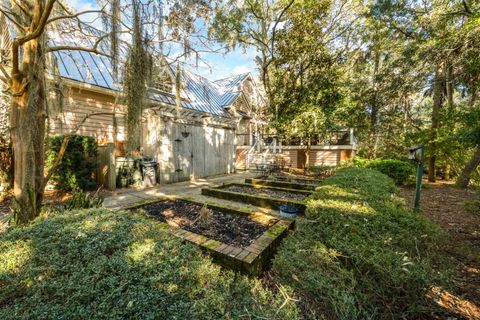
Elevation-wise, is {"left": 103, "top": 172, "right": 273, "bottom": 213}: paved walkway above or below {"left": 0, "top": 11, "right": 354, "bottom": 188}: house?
below

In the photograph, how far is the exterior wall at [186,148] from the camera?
7.02 metres

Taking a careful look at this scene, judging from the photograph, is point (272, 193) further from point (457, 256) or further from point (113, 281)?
point (113, 281)

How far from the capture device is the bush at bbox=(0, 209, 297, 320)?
1.06m

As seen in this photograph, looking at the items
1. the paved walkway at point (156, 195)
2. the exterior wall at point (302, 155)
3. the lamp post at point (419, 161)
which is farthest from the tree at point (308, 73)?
the paved walkway at point (156, 195)

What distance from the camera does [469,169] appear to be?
271 inches

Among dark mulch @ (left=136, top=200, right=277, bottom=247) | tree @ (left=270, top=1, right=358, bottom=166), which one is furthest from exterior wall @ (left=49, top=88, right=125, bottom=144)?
tree @ (left=270, top=1, right=358, bottom=166)

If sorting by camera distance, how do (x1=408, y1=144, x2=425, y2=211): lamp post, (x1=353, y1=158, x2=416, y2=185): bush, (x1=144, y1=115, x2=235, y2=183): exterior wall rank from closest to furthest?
(x1=408, y1=144, x2=425, y2=211): lamp post
(x1=144, y1=115, x2=235, y2=183): exterior wall
(x1=353, y1=158, x2=416, y2=185): bush

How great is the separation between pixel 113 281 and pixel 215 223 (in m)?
2.20

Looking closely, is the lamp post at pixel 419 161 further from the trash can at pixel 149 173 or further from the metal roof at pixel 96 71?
the trash can at pixel 149 173

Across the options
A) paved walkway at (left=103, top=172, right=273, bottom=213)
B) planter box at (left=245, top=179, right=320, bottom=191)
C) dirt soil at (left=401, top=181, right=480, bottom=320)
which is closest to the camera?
dirt soil at (left=401, top=181, right=480, bottom=320)

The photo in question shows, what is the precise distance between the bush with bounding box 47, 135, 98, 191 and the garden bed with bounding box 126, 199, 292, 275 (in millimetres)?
2763

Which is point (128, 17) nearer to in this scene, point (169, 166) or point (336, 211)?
point (336, 211)

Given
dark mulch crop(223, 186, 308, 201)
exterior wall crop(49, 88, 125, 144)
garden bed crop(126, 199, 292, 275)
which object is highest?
exterior wall crop(49, 88, 125, 144)

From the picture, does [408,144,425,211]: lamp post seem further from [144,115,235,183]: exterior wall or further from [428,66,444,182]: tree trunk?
[144,115,235,183]: exterior wall
